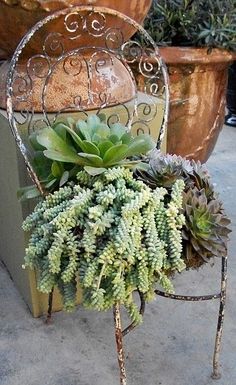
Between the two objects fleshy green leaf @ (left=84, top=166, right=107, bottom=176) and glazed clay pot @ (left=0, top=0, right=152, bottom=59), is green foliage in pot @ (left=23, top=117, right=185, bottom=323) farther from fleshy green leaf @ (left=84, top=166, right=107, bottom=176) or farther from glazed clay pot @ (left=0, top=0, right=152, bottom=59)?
glazed clay pot @ (left=0, top=0, right=152, bottom=59)

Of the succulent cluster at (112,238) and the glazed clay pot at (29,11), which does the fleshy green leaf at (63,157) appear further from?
the glazed clay pot at (29,11)

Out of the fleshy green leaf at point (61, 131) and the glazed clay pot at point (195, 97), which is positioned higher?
the fleshy green leaf at point (61, 131)

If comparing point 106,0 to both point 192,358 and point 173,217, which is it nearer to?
point 173,217

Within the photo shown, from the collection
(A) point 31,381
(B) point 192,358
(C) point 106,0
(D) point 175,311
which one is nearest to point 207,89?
(C) point 106,0

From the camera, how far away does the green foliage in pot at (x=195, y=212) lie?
3.70 ft

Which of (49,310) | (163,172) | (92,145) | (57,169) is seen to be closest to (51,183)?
(57,169)

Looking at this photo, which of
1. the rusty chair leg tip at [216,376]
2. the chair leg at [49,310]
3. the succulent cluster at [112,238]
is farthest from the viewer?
the chair leg at [49,310]

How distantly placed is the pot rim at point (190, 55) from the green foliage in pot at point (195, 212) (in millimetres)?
1011

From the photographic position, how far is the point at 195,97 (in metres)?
2.25

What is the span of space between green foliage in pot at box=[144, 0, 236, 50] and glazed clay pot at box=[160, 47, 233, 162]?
0.06m

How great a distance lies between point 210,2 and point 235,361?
1559 millimetres

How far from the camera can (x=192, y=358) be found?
4.66ft

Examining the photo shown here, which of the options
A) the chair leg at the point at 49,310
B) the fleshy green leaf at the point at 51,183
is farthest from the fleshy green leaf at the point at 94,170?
the chair leg at the point at 49,310

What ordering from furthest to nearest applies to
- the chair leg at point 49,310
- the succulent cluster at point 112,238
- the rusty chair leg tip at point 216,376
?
the chair leg at point 49,310, the rusty chair leg tip at point 216,376, the succulent cluster at point 112,238
